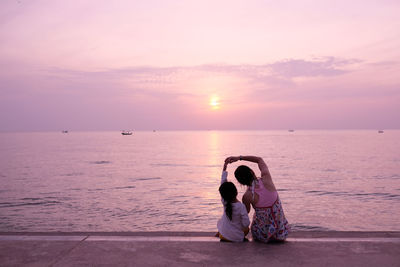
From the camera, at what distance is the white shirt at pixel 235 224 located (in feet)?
20.7

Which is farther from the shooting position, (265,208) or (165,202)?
(165,202)

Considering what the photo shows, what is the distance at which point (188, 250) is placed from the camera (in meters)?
5.71

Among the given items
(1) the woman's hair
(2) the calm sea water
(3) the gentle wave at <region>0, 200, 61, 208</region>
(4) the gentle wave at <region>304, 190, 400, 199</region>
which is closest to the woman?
(1) the woman's hair

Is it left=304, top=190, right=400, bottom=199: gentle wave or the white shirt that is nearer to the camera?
the white shirt

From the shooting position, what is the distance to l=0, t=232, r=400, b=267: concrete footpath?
17.1 feet

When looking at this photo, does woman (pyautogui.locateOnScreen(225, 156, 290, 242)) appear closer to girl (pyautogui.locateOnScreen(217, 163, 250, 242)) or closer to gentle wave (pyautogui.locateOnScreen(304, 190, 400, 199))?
girl (pyautogui.locateOnScreen(217, 163, 250, 242))

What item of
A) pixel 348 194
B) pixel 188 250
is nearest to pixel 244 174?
pixel 188 250

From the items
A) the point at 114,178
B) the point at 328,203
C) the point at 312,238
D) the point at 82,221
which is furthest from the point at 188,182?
the point at 312,238

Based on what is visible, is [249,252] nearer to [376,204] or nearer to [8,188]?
[376,204]

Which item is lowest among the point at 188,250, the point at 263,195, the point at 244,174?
the point at 188,250

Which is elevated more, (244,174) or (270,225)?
(244,174)

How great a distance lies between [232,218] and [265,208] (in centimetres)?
66

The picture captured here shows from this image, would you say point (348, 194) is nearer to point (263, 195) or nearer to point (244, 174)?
point (263, 195)

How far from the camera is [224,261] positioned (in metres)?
5.27
